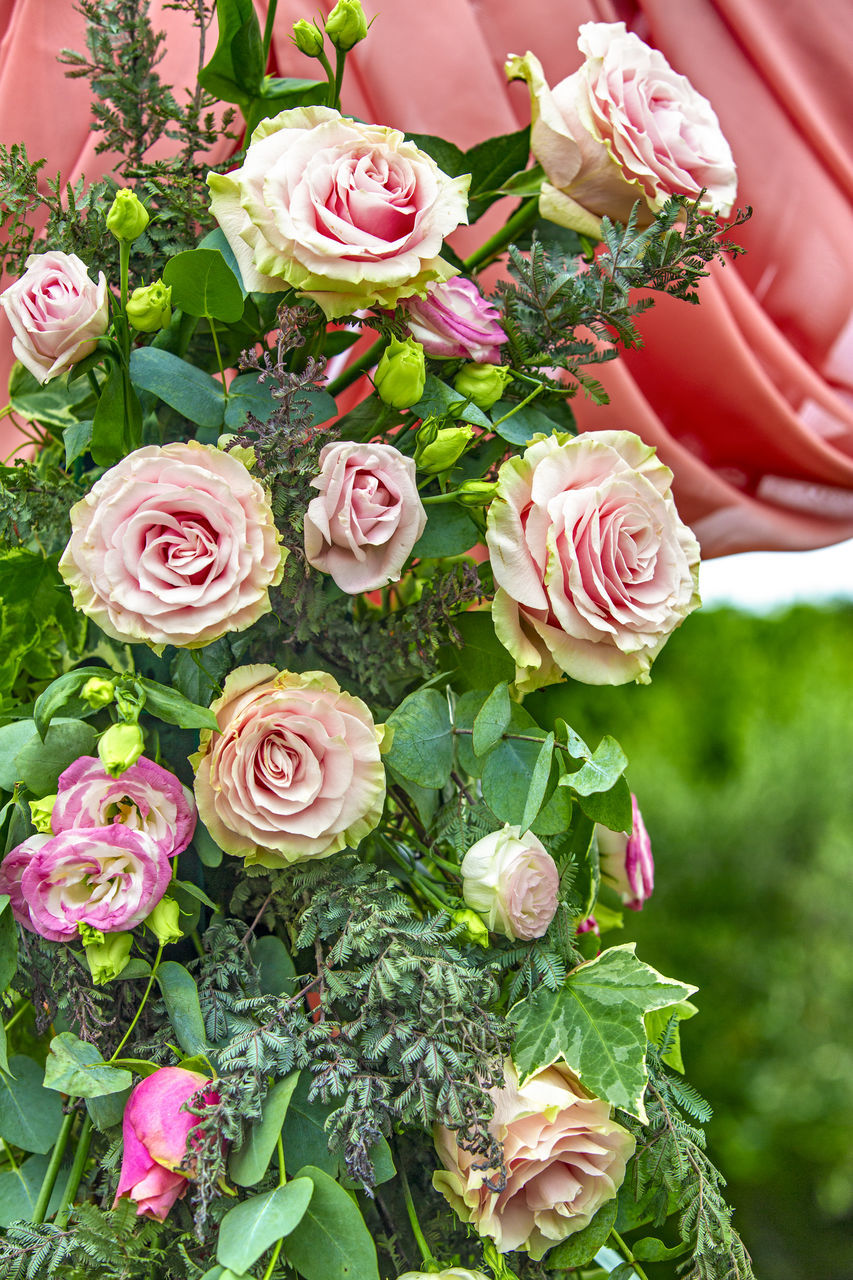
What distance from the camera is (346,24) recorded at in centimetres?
47

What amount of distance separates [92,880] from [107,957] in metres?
0.04

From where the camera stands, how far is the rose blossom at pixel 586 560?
0.44m

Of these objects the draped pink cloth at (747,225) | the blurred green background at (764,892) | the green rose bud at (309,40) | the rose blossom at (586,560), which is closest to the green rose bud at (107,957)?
the rose blossom at (586,560)

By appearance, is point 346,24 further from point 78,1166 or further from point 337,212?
point 78,1166

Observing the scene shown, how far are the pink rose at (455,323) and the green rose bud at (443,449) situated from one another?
0.17 feet

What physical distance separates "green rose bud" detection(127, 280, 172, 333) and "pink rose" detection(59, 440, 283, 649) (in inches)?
3.2

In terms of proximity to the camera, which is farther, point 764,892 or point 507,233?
point 764,892

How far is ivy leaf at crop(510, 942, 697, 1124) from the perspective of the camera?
0.45m

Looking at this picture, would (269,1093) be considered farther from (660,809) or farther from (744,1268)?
(660,809)

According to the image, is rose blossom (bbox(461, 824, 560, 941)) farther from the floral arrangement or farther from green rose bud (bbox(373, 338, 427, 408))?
green rose bud (bbox(373, 338, 427, 408))

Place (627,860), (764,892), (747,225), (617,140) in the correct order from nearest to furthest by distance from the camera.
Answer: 1. (617,140)
2. (627,860)
3. (747,225)
4. (764,892)

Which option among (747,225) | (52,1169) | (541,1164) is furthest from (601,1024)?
(747,225)

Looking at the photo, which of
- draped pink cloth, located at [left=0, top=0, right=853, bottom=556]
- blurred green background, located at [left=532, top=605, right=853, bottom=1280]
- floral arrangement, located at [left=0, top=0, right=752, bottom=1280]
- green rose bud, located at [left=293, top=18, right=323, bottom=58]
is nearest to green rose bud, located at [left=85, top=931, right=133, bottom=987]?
floral arrangement, located at [left=0, top=0, right=752, bottom=1280]

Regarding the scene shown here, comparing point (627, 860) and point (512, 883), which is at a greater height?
point (512, 883)
